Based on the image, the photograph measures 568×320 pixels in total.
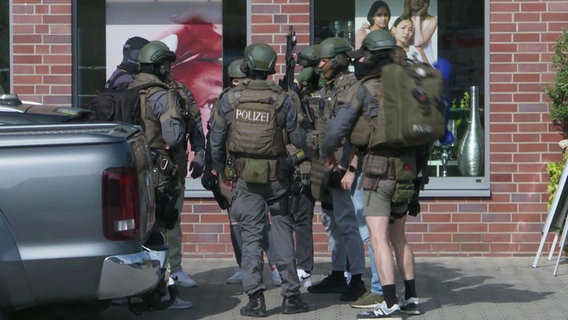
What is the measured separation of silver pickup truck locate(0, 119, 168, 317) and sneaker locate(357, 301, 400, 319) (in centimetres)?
200

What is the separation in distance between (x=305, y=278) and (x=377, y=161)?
6.92ft

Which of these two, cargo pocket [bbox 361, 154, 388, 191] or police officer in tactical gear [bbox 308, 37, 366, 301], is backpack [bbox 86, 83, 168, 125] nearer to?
police officer in tactical gear [bbox 308, 37, 366, 301]

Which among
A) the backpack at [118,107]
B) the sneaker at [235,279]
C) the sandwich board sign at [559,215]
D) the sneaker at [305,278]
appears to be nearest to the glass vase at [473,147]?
the sandwich board sign at [559,215]

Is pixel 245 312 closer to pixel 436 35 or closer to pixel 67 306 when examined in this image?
pixel 67 306

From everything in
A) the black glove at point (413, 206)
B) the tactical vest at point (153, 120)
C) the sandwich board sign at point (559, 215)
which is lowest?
the sandwich board sign at point (559, 215)

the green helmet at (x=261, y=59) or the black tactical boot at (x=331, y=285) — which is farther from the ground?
the green helmet at (x=261, y=59)

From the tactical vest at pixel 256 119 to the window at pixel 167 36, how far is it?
337 centimetres

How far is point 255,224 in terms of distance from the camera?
9.01 m

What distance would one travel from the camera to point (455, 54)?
12.3 meters

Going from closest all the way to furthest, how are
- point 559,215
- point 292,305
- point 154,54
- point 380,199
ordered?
point 380,199, point 292,305, point 154,54, point 559,215

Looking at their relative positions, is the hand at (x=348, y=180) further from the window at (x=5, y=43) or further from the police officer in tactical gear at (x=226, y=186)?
the window at (x=5, y=43)

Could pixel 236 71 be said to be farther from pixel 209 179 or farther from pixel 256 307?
pixel 256 307

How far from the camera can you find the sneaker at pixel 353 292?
9703 millimetres

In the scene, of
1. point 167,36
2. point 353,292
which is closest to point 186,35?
point 167,36
